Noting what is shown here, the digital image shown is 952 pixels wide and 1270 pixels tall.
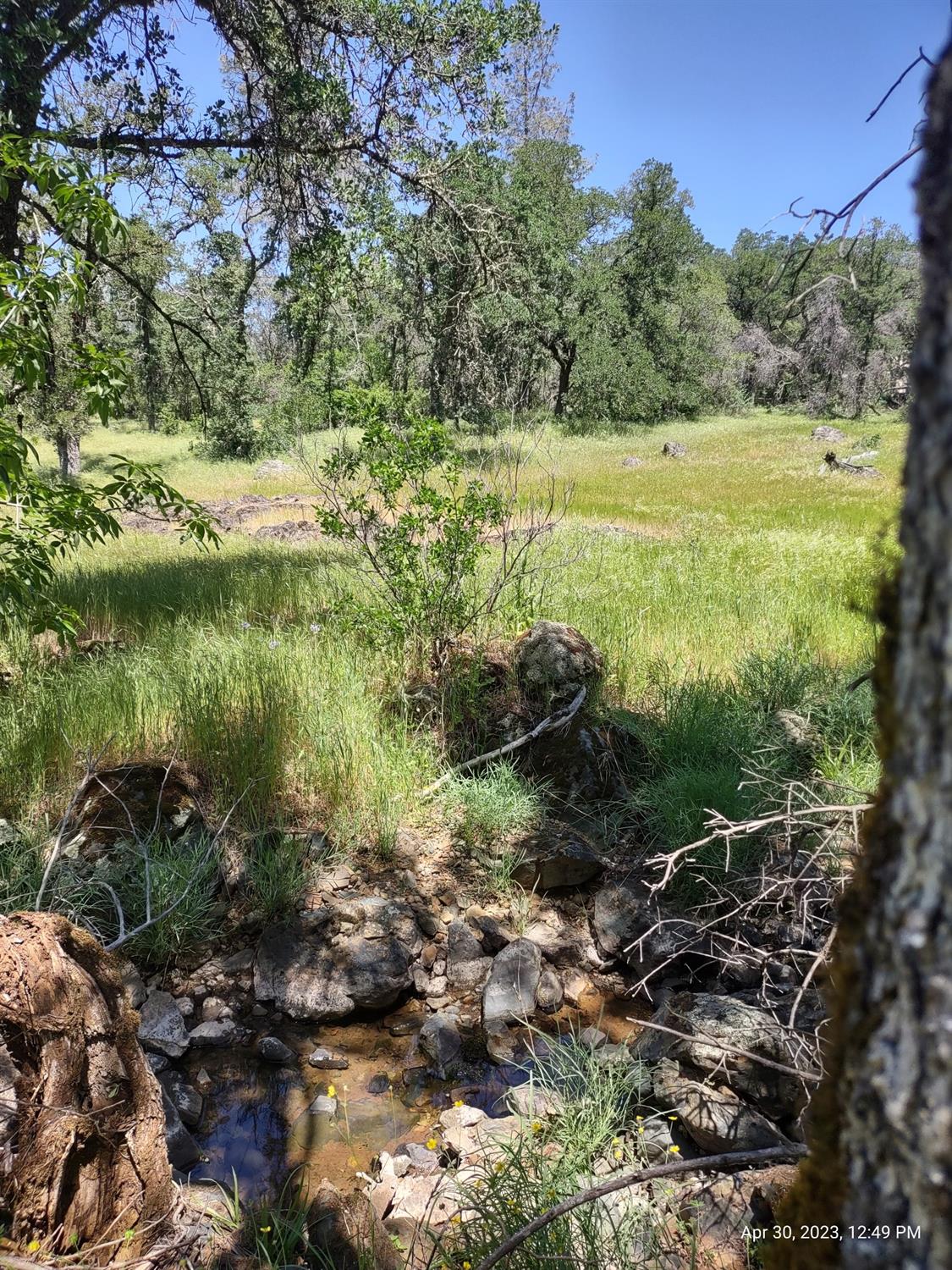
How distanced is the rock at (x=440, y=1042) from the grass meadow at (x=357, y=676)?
116cm

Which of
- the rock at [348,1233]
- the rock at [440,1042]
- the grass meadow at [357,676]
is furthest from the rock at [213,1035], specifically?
the grass meadow at [357,676]

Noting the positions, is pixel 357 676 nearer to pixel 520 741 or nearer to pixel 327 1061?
pixel 520 741

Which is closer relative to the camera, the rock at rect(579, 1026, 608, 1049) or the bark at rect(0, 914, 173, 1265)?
the bark at rect(0, 914, 173, 1265)

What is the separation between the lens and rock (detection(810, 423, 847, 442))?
32.5 meters

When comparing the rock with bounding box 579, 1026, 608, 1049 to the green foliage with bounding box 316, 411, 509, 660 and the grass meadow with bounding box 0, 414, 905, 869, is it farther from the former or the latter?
the green foliage with bounding box 316, 411, 509, 660

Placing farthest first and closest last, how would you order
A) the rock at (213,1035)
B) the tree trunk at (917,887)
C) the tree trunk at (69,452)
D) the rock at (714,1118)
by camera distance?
the tree trunk at (69,452) < the rock at (213,1035) < the rock at (714,1118) < the tree trunk at (917,887)

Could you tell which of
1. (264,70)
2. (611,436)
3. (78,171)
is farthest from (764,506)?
(611,436)

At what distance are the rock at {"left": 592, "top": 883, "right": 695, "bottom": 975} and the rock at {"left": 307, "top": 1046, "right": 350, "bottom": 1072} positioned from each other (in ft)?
4.62

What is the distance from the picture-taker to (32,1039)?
1.98 metres

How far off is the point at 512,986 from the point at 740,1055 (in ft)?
3.76

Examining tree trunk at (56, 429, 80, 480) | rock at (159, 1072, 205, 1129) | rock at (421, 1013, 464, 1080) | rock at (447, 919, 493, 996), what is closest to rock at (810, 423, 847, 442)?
tree trunk at (56, 429, 80, 480)

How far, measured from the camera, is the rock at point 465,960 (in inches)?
157

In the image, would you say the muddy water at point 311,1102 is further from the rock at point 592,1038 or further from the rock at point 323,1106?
the rock at point 592,1038

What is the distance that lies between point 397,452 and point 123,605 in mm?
3311
